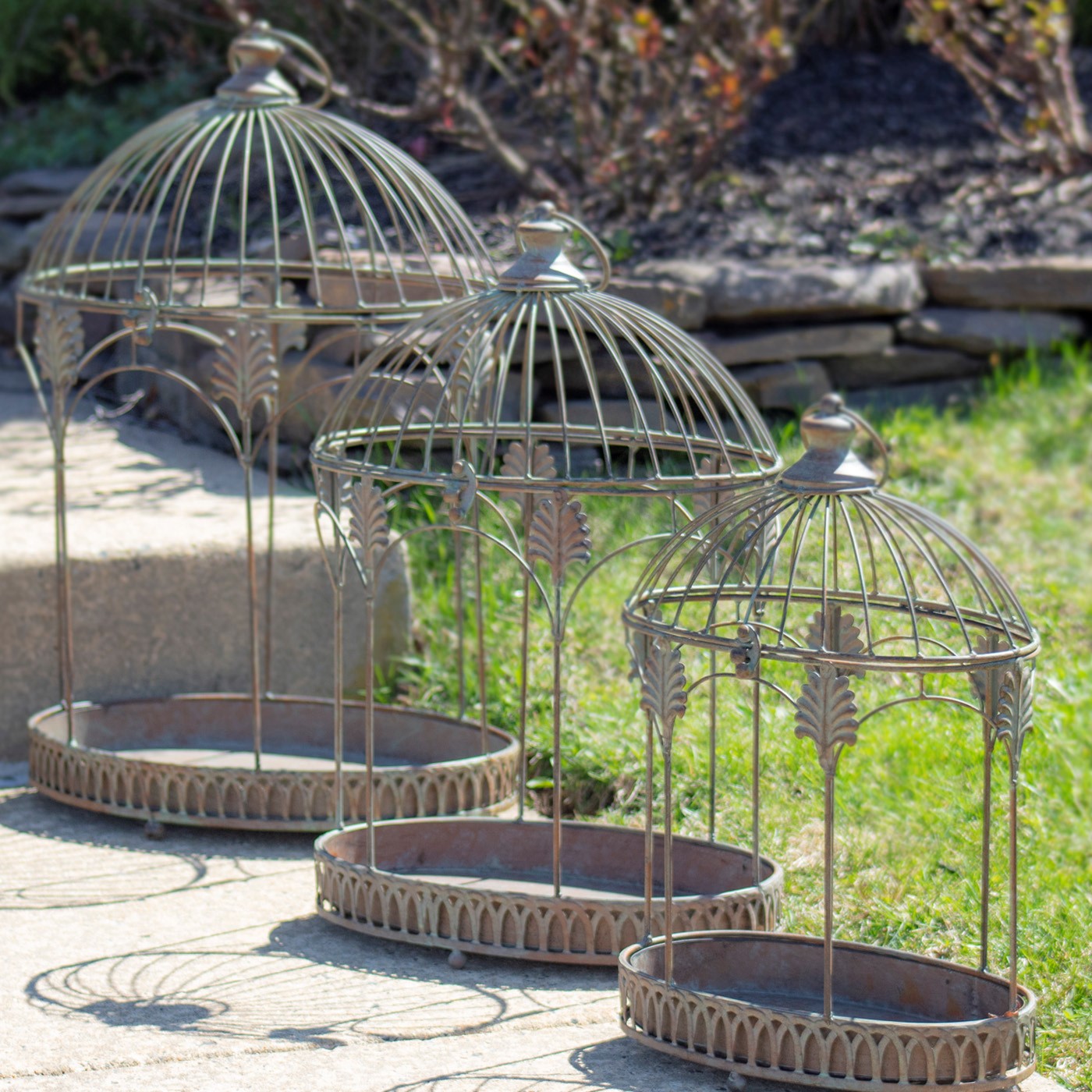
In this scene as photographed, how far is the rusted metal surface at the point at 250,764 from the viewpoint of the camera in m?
3.90

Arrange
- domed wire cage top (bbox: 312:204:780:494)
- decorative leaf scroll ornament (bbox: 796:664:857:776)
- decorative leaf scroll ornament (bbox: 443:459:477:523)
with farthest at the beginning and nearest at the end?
1. domed wire cage top (bbox: 312:204:780:494)
2. decorative leaf scroll ornament (bbox: 443:459:477:523)
3. decorative leaf scroll ornament (bbox: 796:664:857:776)

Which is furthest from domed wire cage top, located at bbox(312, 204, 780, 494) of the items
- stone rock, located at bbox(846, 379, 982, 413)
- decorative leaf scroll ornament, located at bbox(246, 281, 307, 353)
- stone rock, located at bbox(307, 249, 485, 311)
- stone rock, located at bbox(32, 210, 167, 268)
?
stone rock, located at bbox(32, 210, 167, 268)

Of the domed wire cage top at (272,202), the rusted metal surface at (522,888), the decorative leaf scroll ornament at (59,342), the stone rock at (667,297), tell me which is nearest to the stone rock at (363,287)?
the domed wire cage top at (272,202)

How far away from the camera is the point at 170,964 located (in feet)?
10.7

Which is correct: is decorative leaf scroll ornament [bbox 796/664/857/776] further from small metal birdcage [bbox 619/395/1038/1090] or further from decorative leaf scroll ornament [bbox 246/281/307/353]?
decorative leaf scroll ornament [bbox 246/281/307/353]

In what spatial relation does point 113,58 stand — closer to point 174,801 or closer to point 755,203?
point 755,203

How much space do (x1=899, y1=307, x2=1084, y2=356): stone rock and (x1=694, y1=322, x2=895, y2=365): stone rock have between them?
0.44ft

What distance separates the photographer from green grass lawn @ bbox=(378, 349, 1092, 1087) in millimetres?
3488

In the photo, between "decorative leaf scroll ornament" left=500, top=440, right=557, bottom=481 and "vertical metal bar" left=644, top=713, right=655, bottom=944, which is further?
"decorative leaf scroll ornament" left=500, top=440, right=557, bottom=481

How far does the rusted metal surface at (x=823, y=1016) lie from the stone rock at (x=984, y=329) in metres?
3.88

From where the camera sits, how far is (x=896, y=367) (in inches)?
255

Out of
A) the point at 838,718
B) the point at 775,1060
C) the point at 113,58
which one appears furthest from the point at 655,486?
the point at 113,58

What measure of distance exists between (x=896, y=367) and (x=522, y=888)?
11.6 ft

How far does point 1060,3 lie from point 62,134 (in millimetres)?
4821
